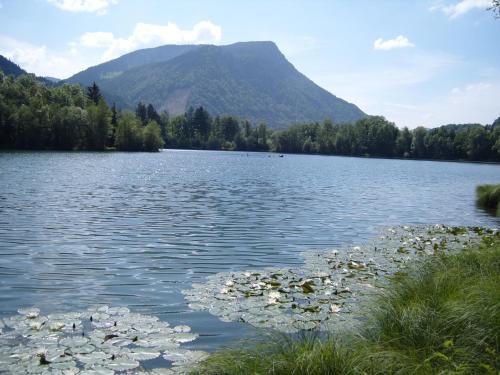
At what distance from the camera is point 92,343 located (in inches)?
365

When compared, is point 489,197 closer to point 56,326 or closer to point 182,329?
point 182,329

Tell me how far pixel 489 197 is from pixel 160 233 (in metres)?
32.0

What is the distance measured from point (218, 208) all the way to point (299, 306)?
73.3ft

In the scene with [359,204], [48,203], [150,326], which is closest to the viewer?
[150,326]

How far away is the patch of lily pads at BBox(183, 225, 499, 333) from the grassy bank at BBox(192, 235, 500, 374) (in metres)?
1.13

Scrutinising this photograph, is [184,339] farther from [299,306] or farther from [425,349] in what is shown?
[425,349]

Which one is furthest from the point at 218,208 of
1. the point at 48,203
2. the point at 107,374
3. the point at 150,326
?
the point at 107,374

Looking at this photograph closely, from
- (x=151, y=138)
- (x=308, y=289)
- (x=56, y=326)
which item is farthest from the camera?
(x=151, y=138)

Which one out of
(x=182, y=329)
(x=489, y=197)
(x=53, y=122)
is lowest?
(x=182, y=329)

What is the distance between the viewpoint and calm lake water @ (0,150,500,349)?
13224 mm

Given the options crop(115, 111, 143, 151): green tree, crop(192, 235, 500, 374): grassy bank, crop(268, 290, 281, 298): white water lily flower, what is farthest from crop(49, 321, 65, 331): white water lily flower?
crop(115, 111, 143, 151): green tree

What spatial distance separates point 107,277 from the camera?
15.2m

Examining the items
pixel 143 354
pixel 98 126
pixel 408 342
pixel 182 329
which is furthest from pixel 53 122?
pixel 408 342

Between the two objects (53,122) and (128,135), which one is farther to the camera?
(128,135)
